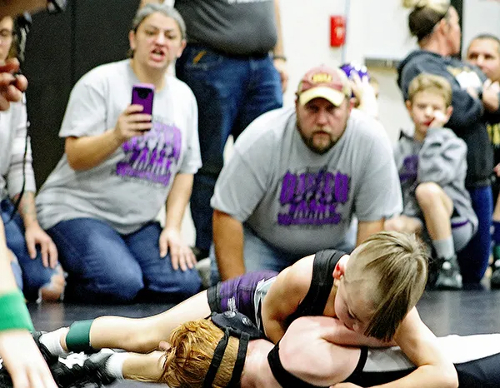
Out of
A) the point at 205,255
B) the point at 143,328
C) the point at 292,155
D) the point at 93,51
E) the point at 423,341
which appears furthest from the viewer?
the point at 93,51

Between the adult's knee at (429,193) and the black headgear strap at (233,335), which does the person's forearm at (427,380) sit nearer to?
the black headgear strap at (233,335)

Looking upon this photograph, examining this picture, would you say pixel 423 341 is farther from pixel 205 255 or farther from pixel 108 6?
pixel 108 6

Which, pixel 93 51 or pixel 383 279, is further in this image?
pixel 93 51

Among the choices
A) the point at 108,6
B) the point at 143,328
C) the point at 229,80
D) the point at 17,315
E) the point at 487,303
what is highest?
the point at 108,6

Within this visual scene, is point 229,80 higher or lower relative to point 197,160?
higher

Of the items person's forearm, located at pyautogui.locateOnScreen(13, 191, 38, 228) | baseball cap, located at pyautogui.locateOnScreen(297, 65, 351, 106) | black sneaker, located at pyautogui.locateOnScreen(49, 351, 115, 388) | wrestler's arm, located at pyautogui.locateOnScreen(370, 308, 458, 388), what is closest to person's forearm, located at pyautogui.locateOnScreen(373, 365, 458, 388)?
wrestler's arm, located at pyautogui.locateOnScreen(370, 308, 458, 388)

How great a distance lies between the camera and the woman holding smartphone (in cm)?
309

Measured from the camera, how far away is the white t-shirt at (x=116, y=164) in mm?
3158

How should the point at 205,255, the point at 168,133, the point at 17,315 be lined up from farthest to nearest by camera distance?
1. the point at 205,255
2. the point at 168,133
3. the point at 17,315

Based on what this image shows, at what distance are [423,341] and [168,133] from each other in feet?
5.49

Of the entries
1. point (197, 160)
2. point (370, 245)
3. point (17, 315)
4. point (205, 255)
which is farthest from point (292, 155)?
point (17, 315)

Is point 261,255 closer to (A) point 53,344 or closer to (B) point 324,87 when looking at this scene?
(B) point 324,87

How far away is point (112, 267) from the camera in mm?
3057

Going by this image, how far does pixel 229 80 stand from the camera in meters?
3.38
